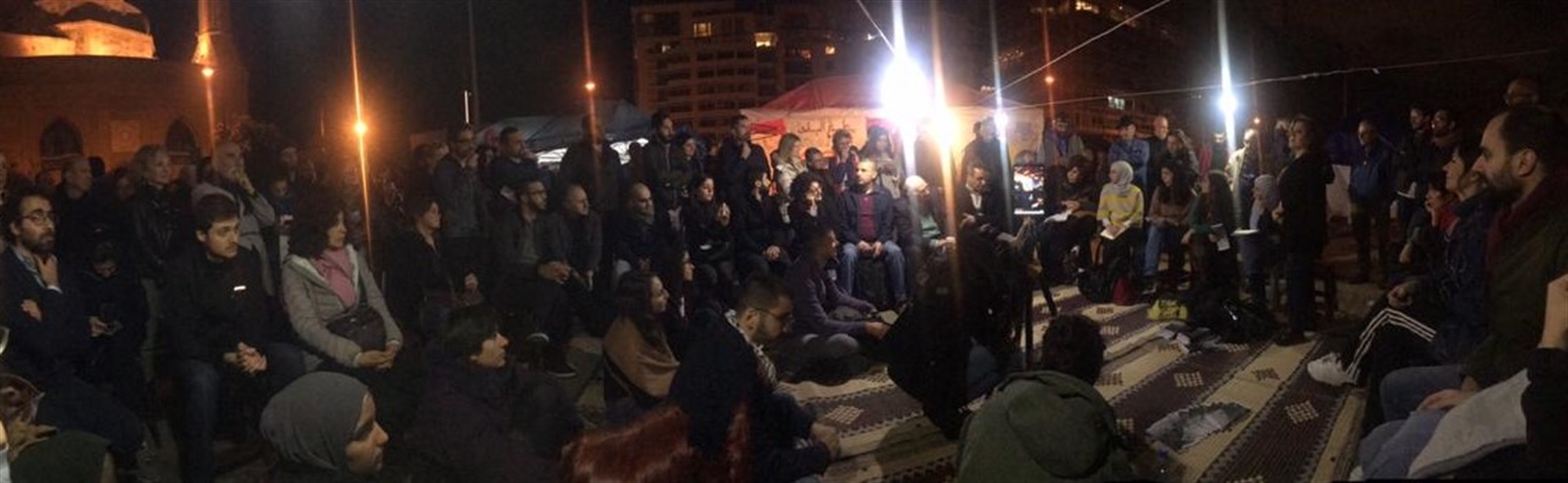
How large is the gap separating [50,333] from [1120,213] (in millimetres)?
9025

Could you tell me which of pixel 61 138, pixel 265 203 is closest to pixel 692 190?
pixel 265 203

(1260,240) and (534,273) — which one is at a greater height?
(534,273)

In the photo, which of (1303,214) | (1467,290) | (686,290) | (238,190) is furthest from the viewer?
(686,290)

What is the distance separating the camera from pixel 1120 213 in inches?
390

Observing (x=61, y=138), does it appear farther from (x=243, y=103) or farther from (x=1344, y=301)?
(x=1344, y=301)

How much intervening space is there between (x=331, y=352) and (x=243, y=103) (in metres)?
48.3

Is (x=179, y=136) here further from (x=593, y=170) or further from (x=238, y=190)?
(x=238, y=190)

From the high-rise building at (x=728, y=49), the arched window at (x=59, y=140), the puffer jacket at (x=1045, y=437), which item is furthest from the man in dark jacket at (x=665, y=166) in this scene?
the high-rise building at (x=728, y=49)

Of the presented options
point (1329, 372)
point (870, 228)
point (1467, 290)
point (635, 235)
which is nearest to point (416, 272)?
point (635, 235)

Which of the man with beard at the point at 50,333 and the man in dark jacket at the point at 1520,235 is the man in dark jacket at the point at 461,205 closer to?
the man with beard at the point at 50,333

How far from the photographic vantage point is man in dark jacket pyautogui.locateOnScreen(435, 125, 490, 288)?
298 inches

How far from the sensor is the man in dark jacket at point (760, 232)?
8805mm

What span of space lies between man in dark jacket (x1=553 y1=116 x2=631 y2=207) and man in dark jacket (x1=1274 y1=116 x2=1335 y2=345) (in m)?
5.83

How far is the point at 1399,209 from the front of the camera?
912 centimetres
